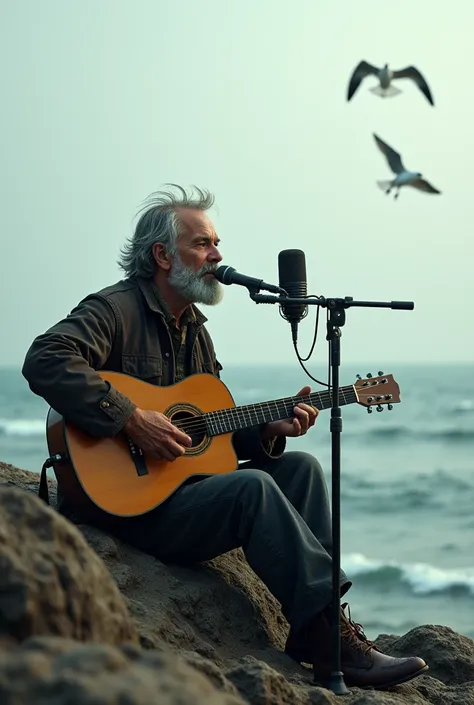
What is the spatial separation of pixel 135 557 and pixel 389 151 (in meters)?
1.76

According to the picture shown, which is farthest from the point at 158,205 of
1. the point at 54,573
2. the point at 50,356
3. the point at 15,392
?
the point at 15,392

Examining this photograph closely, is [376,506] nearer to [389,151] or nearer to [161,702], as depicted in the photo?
[389,151]

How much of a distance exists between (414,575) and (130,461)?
884cm

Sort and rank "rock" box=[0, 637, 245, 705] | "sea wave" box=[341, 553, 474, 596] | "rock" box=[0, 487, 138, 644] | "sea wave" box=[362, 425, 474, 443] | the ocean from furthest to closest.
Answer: "sea wave" box=[362, 425, 474, 443] → "sea wave" box=[341, 553, 474, 596] → the ocean → "rock" box=[0, 487, 138, 644] → "rock" box=[0, 637, 245, 705]

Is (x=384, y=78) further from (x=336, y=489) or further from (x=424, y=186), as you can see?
(x=336, y=489)

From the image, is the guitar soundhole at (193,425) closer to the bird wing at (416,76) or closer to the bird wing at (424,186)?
the bird wing at (424,186)

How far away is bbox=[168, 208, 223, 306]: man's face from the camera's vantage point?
4.27m

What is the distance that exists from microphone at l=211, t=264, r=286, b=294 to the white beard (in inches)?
15.5

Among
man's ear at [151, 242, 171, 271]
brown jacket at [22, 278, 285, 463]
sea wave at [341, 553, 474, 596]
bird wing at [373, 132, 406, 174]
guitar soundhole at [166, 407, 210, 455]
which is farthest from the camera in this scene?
sea wave at [341, 553, 474, 596]

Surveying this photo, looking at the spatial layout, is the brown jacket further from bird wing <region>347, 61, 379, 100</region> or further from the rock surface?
bird wing <region>347, 61, 379, 100</region>

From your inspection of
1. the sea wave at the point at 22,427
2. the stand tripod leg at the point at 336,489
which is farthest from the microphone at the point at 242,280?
the sea wave at the point at 22,427

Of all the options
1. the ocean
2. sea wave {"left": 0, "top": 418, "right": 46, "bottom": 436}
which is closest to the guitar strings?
the ocean

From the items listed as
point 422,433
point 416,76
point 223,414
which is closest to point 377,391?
point 223,414

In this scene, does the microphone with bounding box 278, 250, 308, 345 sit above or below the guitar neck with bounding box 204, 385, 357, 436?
above
